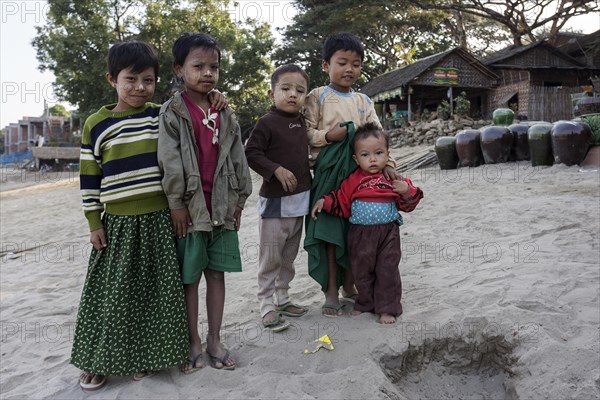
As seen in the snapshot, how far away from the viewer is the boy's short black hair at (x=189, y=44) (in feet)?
7.25

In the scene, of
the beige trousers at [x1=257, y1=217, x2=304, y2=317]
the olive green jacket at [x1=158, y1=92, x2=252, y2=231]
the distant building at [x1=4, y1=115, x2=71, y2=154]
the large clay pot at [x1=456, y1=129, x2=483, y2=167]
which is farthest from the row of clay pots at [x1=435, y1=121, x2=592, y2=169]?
the distant building at [x1=4, y1=115, x2=71, y2=154]

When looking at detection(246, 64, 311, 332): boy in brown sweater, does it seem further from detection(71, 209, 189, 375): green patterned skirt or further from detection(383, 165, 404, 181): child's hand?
detection(71, 209, 189, 375): green patterned skirt

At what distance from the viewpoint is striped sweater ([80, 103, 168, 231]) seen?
211 centimetres

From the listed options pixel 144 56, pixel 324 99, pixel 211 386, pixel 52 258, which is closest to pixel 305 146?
pixel 324 99

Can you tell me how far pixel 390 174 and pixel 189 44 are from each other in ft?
4.40

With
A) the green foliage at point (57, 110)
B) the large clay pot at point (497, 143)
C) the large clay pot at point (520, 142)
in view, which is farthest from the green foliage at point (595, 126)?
the green foliage at point (57, 110)

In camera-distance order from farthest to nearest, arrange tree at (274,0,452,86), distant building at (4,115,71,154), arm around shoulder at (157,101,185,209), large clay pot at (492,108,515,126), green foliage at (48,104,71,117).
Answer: green foliage at (48,104,71,117)
distant building at (4,115,71,154)
tree at (274,0,452,86)
large clay pot at (492,108,515,126)
arm around shoulder at (157,101,185,209)

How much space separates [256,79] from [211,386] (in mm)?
20135

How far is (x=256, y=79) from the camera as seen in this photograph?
2106 cm

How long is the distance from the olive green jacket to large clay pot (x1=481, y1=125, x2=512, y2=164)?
638cm

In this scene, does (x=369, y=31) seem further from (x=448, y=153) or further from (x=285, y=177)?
(x=285, y=177)

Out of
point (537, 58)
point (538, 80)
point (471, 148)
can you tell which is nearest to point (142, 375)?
point (471, 148)

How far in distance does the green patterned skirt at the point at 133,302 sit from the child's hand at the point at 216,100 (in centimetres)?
61

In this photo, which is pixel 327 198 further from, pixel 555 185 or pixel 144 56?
pixel 555 185
